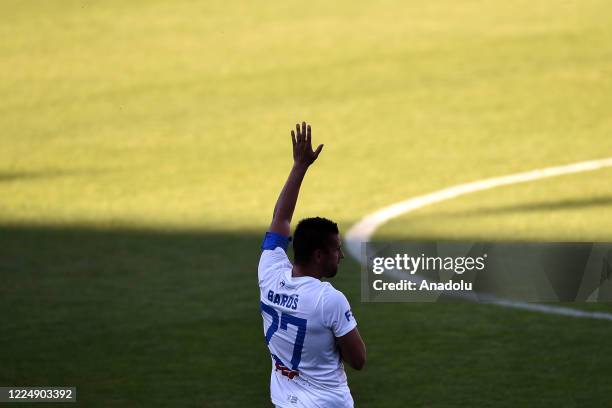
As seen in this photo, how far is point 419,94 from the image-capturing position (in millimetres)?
19328

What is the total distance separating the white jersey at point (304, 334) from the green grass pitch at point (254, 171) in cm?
253

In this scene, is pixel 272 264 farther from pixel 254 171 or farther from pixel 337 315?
pixel 254 171

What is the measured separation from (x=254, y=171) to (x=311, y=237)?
9928 millimetres

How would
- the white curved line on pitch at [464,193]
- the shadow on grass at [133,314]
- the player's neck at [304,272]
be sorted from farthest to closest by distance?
the white curved line on pitch at [464,193] → the shadow on grass at [133,314] → the player's neck at [304,272]

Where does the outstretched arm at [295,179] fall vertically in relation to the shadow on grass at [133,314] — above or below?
above

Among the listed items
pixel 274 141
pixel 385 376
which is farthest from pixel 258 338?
pixel 274 141

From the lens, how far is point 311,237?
570cm

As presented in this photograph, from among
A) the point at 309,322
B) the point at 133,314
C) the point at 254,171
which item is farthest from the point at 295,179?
the point at 254,171

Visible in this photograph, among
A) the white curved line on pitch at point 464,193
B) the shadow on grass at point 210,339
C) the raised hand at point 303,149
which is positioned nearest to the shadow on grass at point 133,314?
the shadow on grass at point 210,339

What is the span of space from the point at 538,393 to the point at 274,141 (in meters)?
9.07

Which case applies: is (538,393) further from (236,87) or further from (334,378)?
(236,87)

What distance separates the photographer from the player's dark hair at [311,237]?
18.6ft

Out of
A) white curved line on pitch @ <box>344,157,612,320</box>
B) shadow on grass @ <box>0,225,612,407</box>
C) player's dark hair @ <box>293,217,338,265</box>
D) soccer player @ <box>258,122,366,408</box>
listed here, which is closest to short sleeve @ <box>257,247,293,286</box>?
soccer player @ <box>258,122,366,408</box>

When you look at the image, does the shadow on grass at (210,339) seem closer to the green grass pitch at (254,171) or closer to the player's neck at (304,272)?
the green grass pitch at (254,171)
